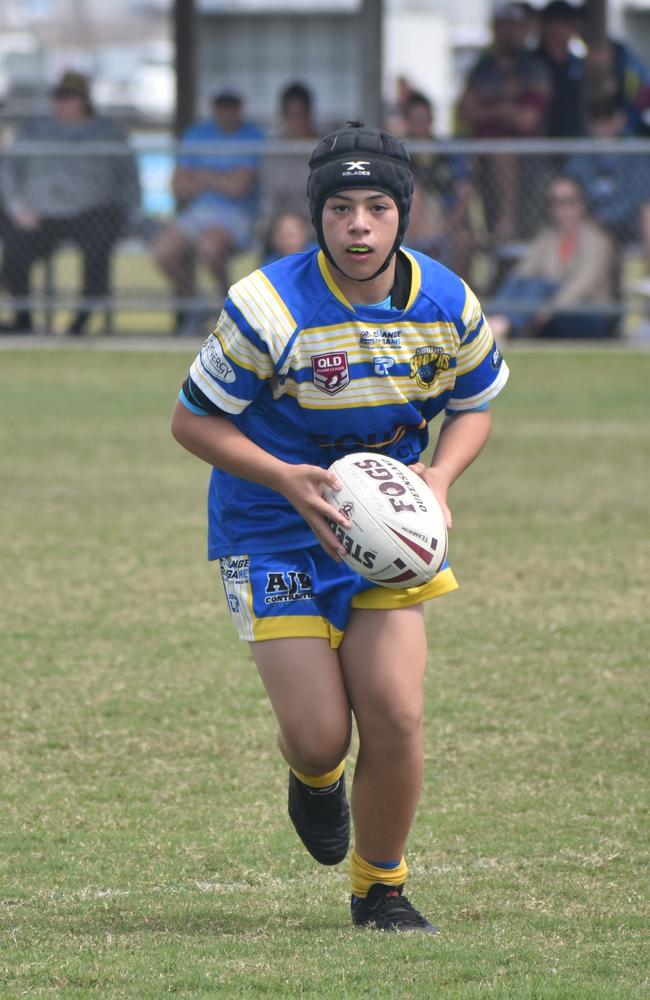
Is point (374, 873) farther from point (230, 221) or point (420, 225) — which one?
point (230, 221)

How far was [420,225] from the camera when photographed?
49.1 feet

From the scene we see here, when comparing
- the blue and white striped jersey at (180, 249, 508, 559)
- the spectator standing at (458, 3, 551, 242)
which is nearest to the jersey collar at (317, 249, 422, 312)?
the blue and white striped jersey at (180, 249, 508, 559)

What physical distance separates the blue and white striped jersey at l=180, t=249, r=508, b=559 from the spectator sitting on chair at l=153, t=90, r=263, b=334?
35.0 ft

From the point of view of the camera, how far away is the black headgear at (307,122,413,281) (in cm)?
413

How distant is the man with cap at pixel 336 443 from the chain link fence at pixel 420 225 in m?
10.2

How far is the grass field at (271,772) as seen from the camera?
391 centimetres

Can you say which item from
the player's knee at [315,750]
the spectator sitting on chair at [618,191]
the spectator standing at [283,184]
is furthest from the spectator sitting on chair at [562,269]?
the player's knee at [315,750]

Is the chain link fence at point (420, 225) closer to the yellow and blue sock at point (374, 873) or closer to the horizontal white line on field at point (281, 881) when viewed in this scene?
the horizontal white line on field at point (281, 881)

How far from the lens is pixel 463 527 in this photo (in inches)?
365

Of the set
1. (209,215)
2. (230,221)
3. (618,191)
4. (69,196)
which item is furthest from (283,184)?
(618,191)

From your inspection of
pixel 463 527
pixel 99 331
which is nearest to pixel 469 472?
pixel 463 527

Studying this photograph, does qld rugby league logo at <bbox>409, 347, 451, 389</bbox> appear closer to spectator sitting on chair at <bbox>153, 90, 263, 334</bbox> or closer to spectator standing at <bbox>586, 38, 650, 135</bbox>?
spectator sitting on chair at <bbox>153, 90, 263, 334</bbox>

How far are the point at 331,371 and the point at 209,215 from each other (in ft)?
37.1

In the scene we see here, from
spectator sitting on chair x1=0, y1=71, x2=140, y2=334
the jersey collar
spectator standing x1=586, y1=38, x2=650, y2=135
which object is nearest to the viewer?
the jersey collar
